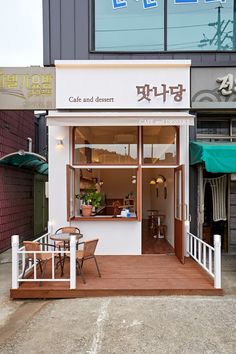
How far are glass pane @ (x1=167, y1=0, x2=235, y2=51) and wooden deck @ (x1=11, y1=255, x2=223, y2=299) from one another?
543 cm

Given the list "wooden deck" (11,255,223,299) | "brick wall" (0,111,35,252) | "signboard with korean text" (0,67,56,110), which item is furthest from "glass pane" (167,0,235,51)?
"wooden deck" (11,255,223,299)

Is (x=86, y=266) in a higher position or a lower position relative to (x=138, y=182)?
lower

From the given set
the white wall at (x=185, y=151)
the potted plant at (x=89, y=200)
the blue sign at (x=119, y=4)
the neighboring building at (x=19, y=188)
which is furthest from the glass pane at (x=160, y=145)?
the neighboring building at (x=19, y=188)

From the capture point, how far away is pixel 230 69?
7.24 meters

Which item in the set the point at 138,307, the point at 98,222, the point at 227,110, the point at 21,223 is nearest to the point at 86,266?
the point at 98,222

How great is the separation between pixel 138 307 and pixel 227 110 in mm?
5241

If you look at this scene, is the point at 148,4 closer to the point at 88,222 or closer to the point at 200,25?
the point at 200,25

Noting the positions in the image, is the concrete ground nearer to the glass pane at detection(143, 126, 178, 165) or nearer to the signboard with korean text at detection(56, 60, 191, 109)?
the glass pane at detection(143, 126, 178, 165)

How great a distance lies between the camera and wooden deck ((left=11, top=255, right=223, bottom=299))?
15.6 ft

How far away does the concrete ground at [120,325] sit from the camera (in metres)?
3.34

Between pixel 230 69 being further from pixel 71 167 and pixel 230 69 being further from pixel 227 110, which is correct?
pixel 71 167

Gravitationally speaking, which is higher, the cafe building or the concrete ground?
the cafe building

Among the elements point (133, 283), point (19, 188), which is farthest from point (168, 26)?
point (19, 188)

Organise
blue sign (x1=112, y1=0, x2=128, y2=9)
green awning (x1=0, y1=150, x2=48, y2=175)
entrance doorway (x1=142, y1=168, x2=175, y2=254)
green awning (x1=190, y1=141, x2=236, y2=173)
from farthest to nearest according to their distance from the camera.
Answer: entrance doorway (x1=142, y1=168, x2=175, y2=254)
green awning (x1=0, y1=150, x2=48, y2=175)
blue sign (x1=112, y1=0, x2=128, y2=9)
green awning (x1=190, y1=141, x2=236, y2=173)
